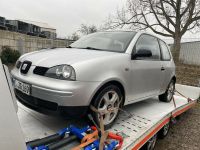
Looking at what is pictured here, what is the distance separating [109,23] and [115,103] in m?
17.0

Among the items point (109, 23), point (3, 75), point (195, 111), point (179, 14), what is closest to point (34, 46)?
point (195, 111)

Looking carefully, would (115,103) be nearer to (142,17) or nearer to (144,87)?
(144,87)

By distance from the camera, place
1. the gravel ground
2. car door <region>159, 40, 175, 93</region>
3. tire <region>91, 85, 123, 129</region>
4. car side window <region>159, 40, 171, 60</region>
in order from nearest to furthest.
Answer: tire <region>91, 85, 123, 129</region>
the gravel ground
car door <region>159, 40, 175, 93</region>
car side window <region>159, 40, 171, 60</region>

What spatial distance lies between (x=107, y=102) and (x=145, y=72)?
96 centimetres

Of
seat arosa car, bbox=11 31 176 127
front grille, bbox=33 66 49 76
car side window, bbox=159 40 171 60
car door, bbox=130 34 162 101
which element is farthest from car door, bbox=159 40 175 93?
front grille, bbox=33 66 49 76

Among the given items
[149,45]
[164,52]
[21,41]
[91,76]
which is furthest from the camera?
[21,41]

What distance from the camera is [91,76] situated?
2336 millimetres

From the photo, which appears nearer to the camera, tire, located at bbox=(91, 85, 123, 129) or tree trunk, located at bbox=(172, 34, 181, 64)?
tire, located at bbox=(91, 85, 123, 129)

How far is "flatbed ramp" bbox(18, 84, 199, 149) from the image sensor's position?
2.40m

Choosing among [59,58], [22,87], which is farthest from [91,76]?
[22,87]

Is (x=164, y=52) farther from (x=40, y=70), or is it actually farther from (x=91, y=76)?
(x=40, y=70)

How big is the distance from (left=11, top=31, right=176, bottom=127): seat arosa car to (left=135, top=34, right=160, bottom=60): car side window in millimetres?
23

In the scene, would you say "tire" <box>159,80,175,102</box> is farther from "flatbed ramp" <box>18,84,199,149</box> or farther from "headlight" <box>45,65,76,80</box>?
"headlight" <box>45,65,76,80</box>

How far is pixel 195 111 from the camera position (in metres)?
5.74
